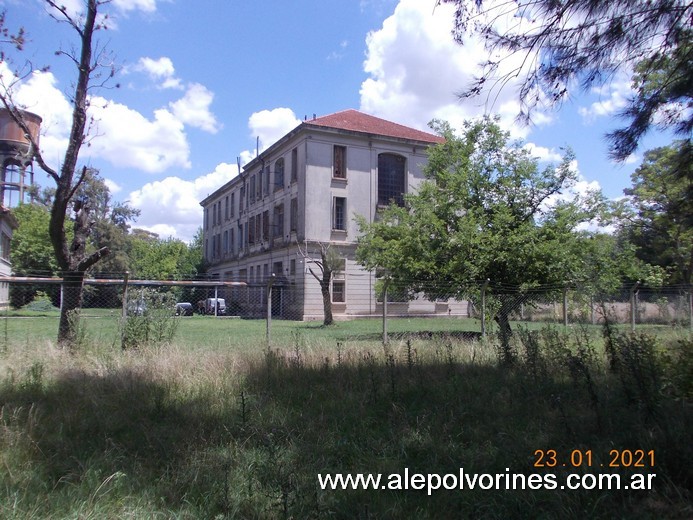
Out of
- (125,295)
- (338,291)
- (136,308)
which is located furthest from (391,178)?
(125,295)

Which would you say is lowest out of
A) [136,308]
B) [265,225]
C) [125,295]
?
[136,308]

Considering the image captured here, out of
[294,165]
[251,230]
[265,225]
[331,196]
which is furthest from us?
[251,230]

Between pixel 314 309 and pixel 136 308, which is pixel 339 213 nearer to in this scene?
pixel 314 309

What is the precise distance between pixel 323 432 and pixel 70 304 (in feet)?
21.1

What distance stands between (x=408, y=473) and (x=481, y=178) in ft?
44.8

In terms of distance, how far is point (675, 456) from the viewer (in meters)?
3.95

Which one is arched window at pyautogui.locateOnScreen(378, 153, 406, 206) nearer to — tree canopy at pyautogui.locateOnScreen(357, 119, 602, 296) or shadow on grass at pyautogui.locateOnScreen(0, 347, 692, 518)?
tree canopy at pyautogui.locateOnScreen(357, 119, 602, 296)

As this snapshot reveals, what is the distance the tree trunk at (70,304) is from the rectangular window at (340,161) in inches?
1157

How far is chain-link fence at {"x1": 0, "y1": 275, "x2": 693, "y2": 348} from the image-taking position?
9266 mm

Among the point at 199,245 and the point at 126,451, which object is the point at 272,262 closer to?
the point at 126,451

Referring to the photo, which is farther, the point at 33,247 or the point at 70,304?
the point at 33,247

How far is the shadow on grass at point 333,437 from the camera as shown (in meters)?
3.73

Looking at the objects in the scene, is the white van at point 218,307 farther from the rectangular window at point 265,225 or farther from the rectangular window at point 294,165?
the rectangular window at point 294,165

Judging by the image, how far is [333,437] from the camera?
16.4ft
